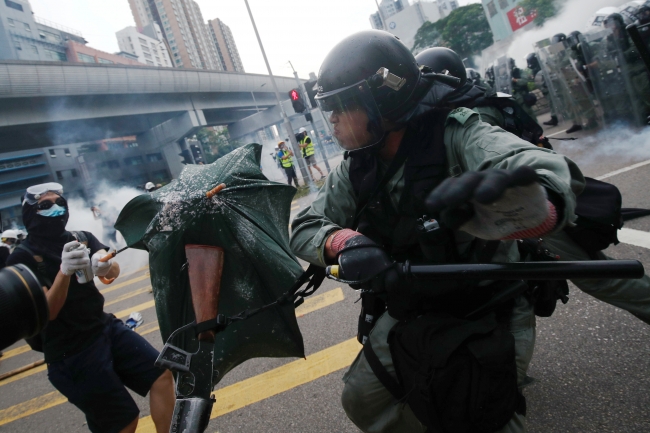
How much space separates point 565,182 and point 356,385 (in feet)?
3.39

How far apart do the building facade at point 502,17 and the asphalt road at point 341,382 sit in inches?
1959

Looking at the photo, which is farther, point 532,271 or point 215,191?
point 215,191

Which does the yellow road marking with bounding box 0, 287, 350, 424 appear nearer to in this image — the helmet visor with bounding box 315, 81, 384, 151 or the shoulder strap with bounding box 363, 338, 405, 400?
the shoulder strap with bounding box 363, 338, 405, 400

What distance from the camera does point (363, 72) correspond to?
5.43 feet

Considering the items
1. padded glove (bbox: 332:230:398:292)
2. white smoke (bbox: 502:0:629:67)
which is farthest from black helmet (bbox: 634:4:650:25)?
white smoke (bbox: 502:0:629:67)

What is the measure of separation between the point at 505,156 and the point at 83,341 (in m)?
2.46

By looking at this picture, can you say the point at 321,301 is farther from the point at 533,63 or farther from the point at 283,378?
the point at 533,63

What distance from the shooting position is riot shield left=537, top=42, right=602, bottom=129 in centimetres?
827

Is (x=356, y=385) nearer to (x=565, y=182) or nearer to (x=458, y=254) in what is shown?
(x=458, y=254)

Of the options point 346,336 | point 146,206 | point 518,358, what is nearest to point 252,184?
point 146,206

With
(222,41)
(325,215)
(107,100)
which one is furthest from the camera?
(222,41)

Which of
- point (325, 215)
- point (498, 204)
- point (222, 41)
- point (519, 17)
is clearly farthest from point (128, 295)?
point (222, 41)

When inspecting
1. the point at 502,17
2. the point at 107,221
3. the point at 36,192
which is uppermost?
the point at 502,17

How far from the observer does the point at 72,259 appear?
87.4 inches
